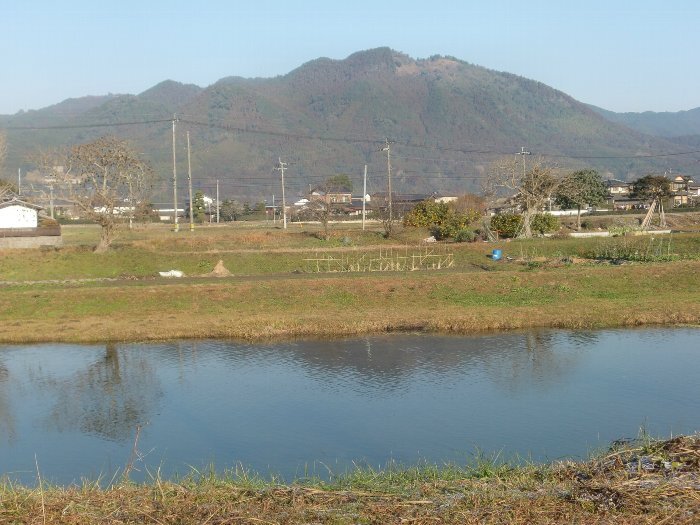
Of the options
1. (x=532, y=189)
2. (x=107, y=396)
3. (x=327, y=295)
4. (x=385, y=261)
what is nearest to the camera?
(x=107, y=396)

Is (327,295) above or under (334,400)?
above

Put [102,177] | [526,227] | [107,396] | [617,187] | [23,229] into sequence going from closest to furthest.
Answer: [107,396]
[102,177]
[526,227]
[23,229]
[617,187]

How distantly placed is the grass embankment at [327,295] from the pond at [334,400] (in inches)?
70.4

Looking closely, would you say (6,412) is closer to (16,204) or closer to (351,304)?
(351,304)

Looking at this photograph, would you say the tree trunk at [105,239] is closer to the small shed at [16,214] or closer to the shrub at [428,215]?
the small shed at [16,214]

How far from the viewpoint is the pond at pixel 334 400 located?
16312 mm

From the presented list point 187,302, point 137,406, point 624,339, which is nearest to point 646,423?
point 624,339

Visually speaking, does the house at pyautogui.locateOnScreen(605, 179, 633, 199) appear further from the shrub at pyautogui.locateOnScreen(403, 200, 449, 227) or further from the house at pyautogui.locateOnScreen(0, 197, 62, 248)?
the house at pyautogui.locateOnScreen(0, 197, 62, 248)

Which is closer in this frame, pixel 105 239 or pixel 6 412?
pixel 6 412

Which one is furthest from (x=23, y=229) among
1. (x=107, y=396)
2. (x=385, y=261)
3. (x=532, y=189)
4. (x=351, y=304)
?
(x=107, y=396)

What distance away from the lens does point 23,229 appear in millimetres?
57469

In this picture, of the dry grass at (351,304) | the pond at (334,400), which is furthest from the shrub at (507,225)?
the pond at (334,400)

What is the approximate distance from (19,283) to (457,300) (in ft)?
76.5

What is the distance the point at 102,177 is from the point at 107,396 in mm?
33250
